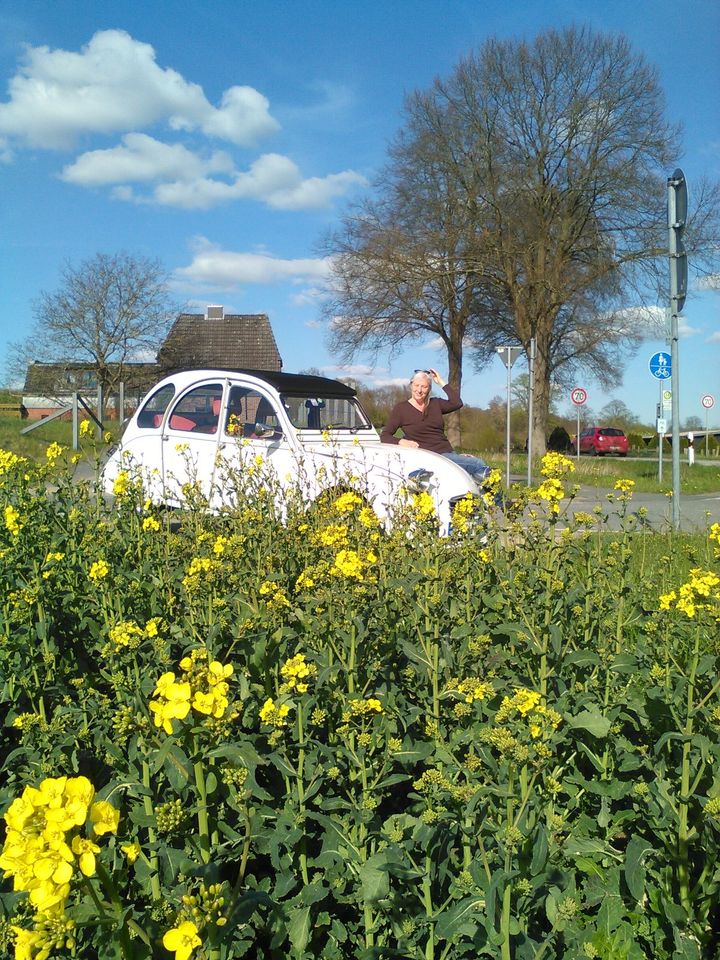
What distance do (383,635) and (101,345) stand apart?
3700 centimetres

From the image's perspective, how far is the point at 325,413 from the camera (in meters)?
9.12

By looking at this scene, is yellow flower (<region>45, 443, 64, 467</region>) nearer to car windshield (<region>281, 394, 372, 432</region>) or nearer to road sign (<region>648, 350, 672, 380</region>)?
car windshield (<region>281, 394, 372, 432</region>)

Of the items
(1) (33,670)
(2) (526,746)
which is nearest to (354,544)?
(1) (33,670)

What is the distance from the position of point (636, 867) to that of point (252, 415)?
7085 millimetres

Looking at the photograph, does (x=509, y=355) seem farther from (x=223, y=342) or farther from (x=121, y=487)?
(x=223, y=342)

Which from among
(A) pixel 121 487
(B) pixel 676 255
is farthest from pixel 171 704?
(B) pixel 676 255

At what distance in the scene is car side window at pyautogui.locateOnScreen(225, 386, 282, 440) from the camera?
8.56 m

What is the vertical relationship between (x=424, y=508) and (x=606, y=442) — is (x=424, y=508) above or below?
below

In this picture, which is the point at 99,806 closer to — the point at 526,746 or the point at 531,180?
the point at 526,746

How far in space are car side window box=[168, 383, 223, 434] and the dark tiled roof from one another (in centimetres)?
3367

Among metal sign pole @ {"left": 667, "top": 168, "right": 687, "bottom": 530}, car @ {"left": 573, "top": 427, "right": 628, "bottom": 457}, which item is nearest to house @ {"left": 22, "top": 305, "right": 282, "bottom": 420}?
car @ {"left": 573, "top": 427, "right": 628, "bottom": 457}

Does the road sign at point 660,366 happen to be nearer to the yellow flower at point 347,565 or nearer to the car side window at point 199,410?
the car side window at point 199,410

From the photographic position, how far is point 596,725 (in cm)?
266

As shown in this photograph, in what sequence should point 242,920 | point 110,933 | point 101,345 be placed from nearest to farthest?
point 242,920
point 110,933
point 101,345
